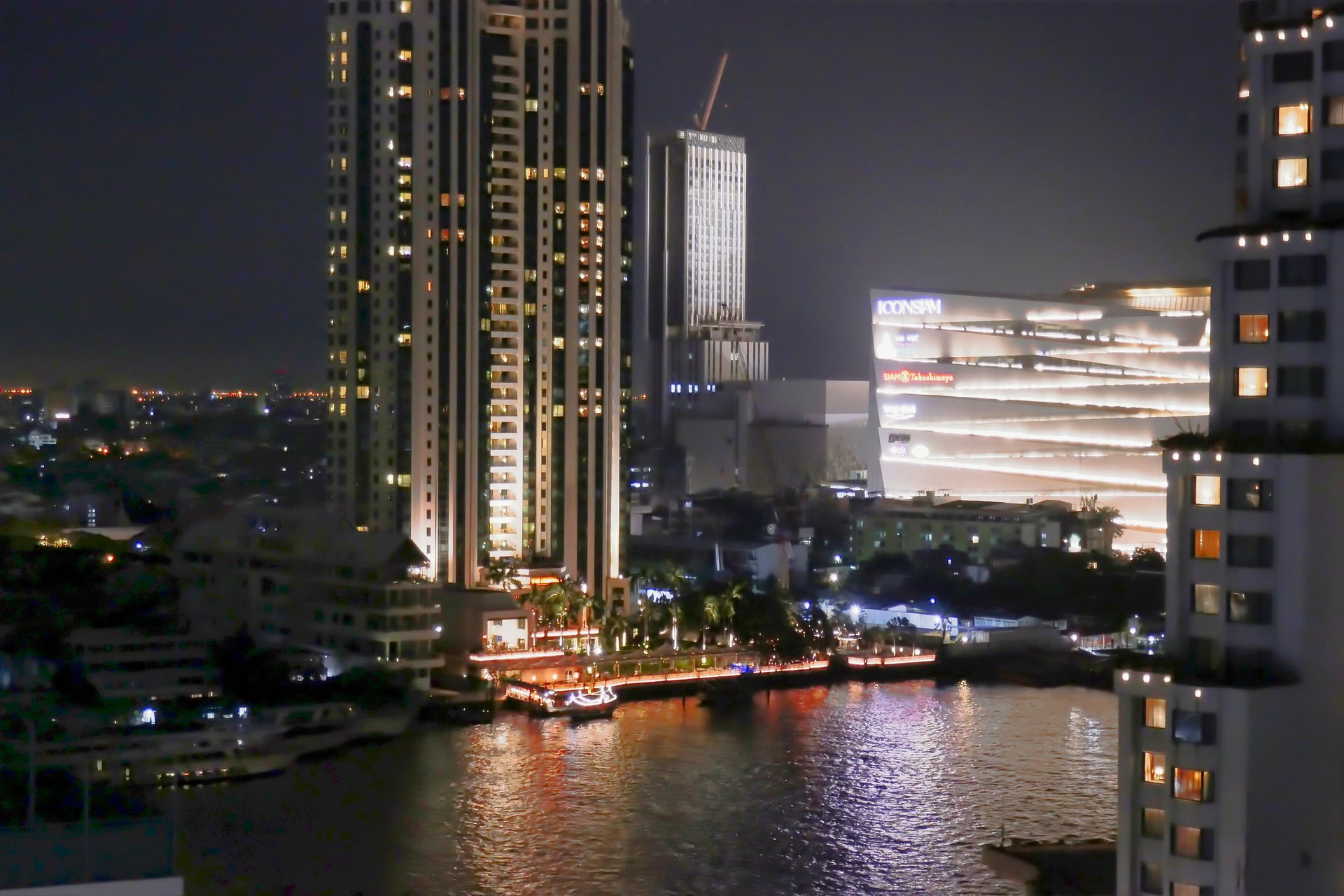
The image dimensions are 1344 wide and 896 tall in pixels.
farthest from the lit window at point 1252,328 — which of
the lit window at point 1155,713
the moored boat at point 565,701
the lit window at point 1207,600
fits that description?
the moored boat at point 565,701

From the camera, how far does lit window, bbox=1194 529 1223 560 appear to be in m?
4.50

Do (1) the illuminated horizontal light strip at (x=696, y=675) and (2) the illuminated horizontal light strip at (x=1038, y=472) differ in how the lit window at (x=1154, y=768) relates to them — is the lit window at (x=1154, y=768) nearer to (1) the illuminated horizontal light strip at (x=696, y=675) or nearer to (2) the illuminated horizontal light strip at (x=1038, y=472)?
(1) the illuminated horizontal light strip at (x=696, y=675)

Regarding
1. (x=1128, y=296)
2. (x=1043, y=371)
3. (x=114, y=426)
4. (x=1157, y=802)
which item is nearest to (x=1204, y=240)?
(x=1157, y=802)

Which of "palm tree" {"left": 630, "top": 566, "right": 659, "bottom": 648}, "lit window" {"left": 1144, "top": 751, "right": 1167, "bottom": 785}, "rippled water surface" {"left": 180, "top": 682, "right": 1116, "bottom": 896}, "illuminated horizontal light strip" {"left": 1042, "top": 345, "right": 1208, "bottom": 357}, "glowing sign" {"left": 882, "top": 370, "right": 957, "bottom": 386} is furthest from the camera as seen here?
"glowing sign" {"left": 882, "top": 370, "right": 957, "bottom": 386}

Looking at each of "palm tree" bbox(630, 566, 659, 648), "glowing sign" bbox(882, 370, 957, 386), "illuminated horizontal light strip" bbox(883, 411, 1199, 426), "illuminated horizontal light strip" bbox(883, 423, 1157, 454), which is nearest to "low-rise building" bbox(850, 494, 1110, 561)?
"illuminated horizontal light strip" bbox(883, 423, 1157, 454)

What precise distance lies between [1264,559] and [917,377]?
14.7 m

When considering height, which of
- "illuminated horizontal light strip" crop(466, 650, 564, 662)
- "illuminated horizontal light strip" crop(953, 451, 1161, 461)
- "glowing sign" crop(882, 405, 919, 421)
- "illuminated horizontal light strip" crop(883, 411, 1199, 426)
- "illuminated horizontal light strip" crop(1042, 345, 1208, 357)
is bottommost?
"illuminated horizontal light strip" crop(466, 650, 564, 662)

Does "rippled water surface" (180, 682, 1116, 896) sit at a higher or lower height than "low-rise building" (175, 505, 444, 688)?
lower

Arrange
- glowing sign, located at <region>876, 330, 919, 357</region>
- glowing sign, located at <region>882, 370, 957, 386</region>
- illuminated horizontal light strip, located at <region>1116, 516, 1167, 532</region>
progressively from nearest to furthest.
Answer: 1. illuminated horizontal light strip, located at <region>1116, 516, 1167, 532</region>
2. glowing sign, located at <region>882, 370, 957, 386</region>
3. glowing sign, located at <region>876, 330, 919, 357</region>

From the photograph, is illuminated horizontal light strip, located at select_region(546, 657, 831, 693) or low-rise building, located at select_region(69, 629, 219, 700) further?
illuminated horizontal light strip, located at select_region(546, 657, 831, 693)

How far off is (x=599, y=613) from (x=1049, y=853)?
6612 millimetres

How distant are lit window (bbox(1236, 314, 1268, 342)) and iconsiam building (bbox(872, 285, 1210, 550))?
1304 centimetres

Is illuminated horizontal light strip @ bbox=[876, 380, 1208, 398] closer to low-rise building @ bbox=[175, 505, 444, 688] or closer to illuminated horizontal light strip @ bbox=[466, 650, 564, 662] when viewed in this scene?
illuminated horizontal light strip @ bbox=[466, 650, 564, 662]

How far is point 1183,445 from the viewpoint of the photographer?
15.0ft
